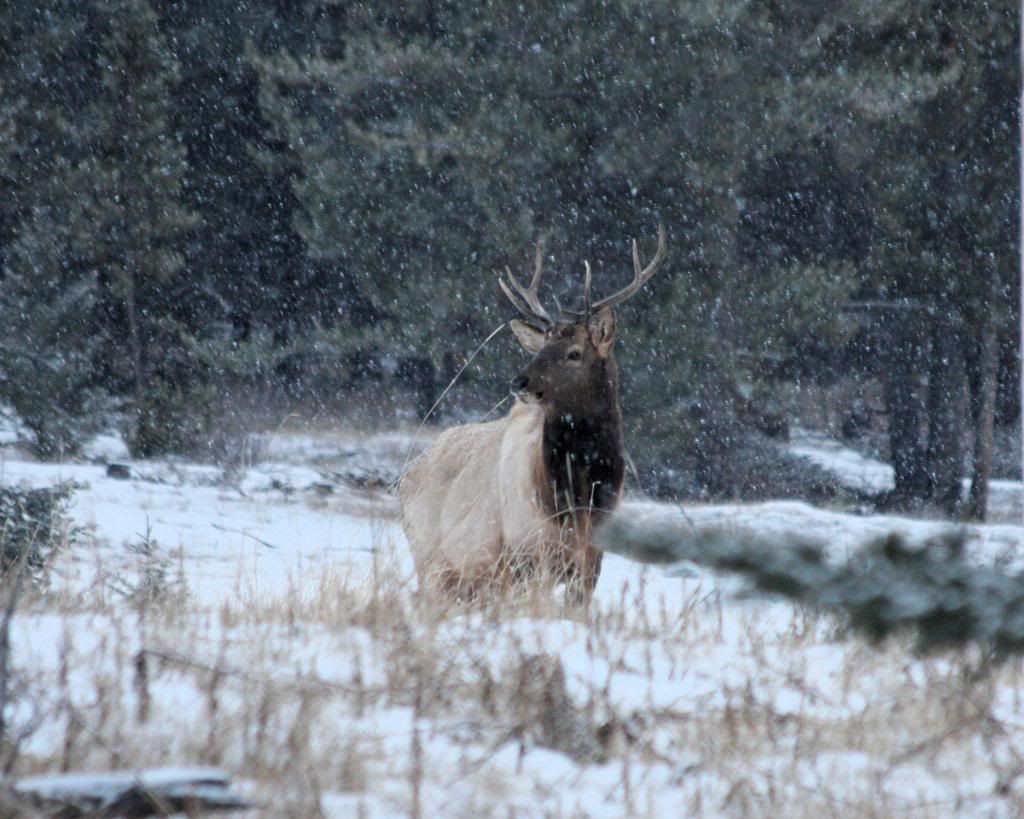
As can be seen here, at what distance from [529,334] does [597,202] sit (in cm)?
1088

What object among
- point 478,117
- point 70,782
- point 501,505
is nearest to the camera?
point 70,782

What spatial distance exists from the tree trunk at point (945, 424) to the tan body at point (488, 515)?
12476mm

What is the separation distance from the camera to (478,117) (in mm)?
16906

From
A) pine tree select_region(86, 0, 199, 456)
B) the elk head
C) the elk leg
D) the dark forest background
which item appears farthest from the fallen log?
pine tree select_region(86, 0, 199, 456)

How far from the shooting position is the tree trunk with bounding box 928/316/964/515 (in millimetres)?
18938

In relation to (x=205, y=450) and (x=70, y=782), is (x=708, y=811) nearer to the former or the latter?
(x=70, y=782)

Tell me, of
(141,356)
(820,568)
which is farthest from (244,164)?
(820,568)

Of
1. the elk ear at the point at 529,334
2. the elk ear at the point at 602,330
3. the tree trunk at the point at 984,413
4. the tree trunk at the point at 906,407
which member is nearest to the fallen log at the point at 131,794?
the elk ear at the point at 602,330

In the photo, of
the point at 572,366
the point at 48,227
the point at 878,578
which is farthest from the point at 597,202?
the point at 878,578

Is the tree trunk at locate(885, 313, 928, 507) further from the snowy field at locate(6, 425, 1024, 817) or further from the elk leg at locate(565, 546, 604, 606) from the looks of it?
the snowy field at locate(6, 425, 1024, 817)

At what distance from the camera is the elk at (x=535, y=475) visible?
21.0 feet

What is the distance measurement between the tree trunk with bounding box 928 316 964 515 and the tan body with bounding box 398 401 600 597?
40.9ft

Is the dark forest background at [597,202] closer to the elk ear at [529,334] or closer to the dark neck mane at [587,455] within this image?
the elk ear at [529,334]

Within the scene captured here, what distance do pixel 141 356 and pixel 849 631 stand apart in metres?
19.7
